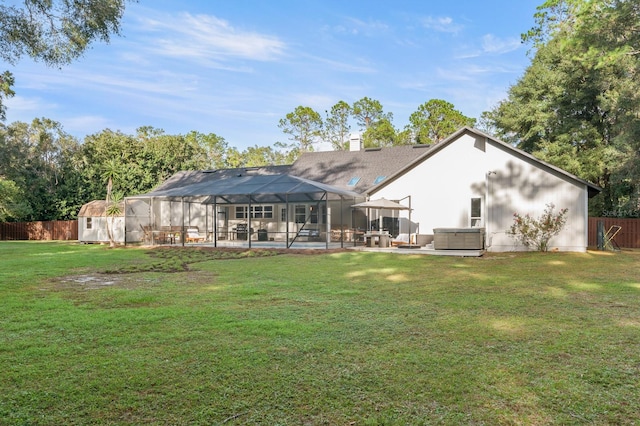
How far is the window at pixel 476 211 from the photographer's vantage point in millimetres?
18375

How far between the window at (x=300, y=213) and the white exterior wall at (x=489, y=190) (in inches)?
207

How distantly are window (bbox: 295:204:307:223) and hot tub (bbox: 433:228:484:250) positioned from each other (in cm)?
871

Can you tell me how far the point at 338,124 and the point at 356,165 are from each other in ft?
87.0

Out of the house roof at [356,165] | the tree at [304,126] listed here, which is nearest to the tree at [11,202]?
the house roof at [356,165]

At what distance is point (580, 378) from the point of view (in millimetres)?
3658

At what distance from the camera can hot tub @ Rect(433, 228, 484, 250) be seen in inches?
631

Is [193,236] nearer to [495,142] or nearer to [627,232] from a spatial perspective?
[495,142]

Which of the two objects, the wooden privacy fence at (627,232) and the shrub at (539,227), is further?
the wooden privacy fence at (627,232)

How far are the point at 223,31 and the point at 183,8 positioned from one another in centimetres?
320

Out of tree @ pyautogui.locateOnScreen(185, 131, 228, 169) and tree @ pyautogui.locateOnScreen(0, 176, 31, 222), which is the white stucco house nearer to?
tree @ pyautogui.locateOnScreen(0, 176, 31, 222)

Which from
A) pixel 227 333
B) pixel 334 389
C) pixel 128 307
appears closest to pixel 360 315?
pixel 227 333

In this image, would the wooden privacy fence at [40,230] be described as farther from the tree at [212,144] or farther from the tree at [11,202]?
the tree at [212,144]

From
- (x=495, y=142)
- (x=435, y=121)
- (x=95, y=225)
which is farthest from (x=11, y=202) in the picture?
(x=435, y=121)

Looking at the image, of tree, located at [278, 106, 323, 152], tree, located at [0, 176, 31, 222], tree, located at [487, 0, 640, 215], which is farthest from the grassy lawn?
tree, located at [278, 106, 323, 152]
